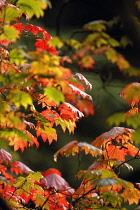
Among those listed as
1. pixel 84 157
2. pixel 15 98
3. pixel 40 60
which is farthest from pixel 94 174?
pixel 84 157

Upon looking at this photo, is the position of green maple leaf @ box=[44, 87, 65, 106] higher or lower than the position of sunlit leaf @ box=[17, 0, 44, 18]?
lower

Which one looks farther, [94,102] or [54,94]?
[94,102]

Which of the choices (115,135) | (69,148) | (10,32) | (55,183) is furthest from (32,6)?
(55,183)

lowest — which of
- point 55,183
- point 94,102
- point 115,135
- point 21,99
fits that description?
point 94,102

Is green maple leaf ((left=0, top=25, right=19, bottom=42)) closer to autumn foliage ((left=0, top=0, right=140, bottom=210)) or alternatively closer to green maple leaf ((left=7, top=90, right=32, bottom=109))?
autumn foliage ((left=0, top=0, right=140, bottom=210))

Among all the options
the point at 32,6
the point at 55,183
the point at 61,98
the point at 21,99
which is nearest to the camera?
the point at 61,98

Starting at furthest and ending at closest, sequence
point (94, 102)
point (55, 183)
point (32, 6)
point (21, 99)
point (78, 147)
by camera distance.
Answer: point (94, 102)
point (55, 183)
point (78, 147)
point (32, 6)
point (21, 99)

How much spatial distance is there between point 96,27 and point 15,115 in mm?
611

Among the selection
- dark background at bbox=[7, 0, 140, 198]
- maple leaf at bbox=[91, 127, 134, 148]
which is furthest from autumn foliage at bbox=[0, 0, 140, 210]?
dark background at bbox=[7, 0, 140, 198]

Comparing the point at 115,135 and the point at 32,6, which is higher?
the point at 32,6

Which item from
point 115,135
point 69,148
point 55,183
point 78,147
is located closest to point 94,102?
point 115,135

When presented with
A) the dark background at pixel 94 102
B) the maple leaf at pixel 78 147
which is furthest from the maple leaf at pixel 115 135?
the dark background at pixel 94 102

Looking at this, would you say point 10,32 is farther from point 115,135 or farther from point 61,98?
point 115,135

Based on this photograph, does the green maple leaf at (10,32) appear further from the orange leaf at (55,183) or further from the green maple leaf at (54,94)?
the orange leaf at (55,183)
